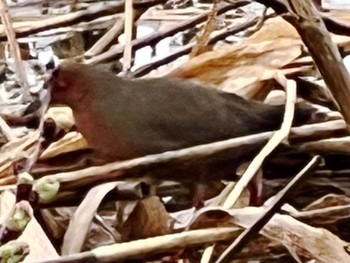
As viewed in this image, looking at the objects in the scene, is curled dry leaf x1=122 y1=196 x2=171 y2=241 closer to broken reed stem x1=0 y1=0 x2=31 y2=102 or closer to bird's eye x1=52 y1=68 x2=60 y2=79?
bird's eye x1=52 y1=68 x2=60 y2=79

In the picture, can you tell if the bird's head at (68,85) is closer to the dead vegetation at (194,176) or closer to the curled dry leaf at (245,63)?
the dead vegetation at (194,176)

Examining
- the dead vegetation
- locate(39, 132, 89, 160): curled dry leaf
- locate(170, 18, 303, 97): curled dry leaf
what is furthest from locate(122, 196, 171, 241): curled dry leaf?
locate(170, 18, 303, 97): curled dry leaf

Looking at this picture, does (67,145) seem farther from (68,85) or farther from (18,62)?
(18,62)

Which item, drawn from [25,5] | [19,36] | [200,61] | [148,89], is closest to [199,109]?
[148,89]

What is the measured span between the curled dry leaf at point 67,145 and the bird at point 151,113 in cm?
2

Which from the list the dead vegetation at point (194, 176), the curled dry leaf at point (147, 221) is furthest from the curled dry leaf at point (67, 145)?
the curled dry leaf at point (147, 221)

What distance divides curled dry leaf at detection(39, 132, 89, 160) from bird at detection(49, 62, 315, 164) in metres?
0.02

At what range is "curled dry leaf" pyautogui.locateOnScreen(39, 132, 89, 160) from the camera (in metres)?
0.83

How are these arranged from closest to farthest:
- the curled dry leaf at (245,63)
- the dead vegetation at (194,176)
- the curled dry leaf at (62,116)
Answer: the dead vegetation at (194,176) < the curled dry leaf at (62,116) < the curled dry leaf at (245,63)

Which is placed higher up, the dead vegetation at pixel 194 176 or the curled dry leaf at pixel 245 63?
the dead vegetation at pixel 194 176

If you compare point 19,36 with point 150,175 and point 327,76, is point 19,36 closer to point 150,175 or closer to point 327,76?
point 150,175

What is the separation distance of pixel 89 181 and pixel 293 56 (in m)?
0.35

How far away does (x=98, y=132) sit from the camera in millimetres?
836

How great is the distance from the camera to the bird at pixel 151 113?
0.82 metres
